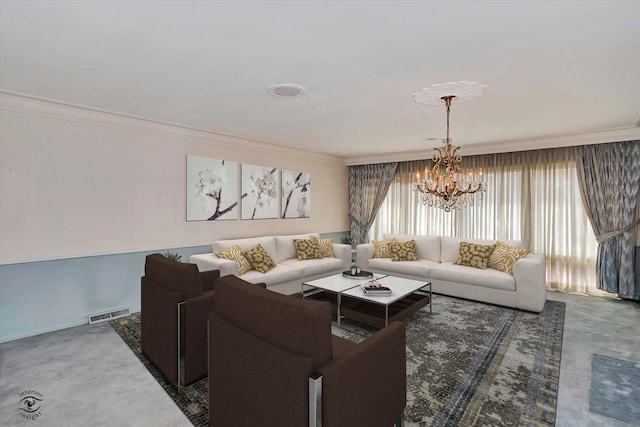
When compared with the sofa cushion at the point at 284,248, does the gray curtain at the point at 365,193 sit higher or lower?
higher

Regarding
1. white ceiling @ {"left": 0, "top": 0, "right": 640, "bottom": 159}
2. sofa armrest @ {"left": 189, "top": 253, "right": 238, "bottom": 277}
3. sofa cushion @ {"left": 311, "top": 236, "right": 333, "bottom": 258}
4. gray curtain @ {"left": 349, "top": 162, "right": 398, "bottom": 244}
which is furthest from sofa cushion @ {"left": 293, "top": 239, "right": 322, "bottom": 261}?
white ceiling @ {"left": 0, "top": 0, "right": 640, "bottom": 159}

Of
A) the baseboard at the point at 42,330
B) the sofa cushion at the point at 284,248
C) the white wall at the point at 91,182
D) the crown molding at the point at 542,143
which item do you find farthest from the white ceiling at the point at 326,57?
the baseboard at the point at 42,330

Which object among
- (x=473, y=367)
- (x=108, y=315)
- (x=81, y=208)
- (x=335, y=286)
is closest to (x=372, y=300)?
(x=335, y=286)

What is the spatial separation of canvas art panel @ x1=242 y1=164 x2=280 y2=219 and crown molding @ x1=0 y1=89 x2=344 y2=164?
37 cm

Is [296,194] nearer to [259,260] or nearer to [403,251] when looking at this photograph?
[259,260]

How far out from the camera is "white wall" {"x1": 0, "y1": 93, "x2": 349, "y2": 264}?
3115 mm

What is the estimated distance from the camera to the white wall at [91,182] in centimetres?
312

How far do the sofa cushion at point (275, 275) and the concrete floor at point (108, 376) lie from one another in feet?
5.11

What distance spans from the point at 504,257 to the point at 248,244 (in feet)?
12.2

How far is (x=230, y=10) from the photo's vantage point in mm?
1698

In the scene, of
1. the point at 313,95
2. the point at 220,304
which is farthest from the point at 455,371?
the point at 313,95

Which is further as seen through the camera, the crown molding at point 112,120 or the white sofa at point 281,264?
the white sofa at point 281,264

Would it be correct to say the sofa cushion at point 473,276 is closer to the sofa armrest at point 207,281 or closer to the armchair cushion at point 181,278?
the sofa armrest at point 207,281

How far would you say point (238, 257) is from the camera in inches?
167
